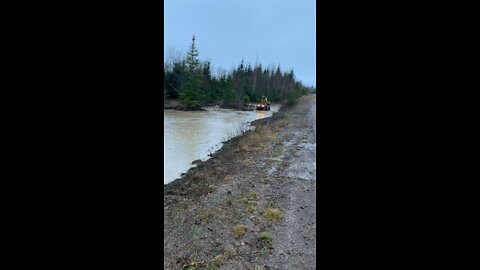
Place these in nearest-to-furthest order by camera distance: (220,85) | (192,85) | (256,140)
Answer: (256,140), (192,85), (220,85)

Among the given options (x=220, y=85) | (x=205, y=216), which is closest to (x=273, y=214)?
(x=205, y=216)

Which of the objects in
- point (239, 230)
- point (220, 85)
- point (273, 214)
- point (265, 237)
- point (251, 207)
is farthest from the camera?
point (220, 85)

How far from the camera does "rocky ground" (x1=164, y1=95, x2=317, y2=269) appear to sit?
300 cm

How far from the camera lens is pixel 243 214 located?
415 centimetres

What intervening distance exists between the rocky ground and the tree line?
A: 41.0 ft

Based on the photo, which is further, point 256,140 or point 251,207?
point 256,140

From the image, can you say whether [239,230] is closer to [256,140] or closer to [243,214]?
[243,214]

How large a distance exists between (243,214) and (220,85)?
21423mm

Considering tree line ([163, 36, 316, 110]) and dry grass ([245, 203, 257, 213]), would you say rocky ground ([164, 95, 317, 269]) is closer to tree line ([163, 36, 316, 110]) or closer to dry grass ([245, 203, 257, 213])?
dry grass ([245, 203, 257, 213])

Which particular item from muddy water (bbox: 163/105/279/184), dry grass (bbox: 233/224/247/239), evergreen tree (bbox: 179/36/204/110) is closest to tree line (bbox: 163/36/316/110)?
evergreen tree (bbox: 179/36/204/110)

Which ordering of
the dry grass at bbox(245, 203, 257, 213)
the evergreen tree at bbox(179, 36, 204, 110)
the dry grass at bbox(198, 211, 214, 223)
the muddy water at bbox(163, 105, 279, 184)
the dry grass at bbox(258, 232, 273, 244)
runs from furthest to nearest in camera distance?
the evergreen tree at bbox(179, 36, 204, 110) → the muddy water at bbox(163, 105, 279, 184) → the dry grass at bbox(245, 203, 257, 213) → the dry grass at bbox(198, 211, 214, 223) → the dry grass at bbox(258, 232, 273, 244)
